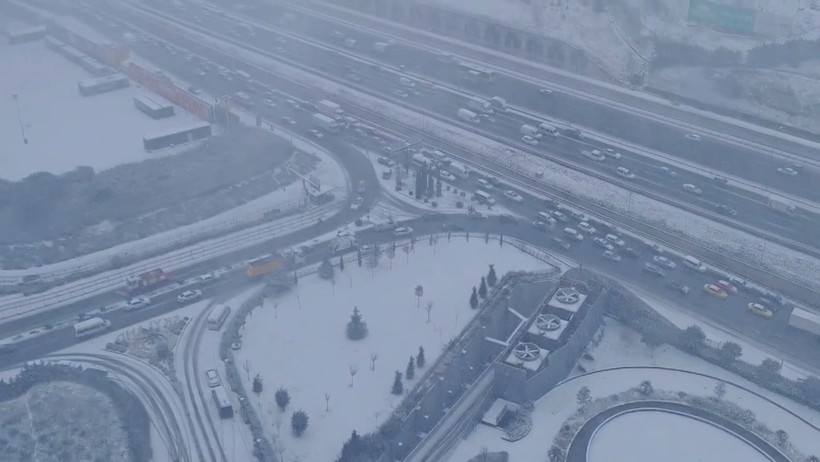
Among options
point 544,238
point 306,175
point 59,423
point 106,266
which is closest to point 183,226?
point 106,266

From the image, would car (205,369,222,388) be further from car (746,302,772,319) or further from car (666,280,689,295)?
car (746,302,772,319)

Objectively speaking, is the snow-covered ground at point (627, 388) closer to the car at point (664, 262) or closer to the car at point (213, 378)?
the car at point (664, 262)

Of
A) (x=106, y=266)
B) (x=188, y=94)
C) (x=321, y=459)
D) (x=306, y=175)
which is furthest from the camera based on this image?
(x=188, y=94)

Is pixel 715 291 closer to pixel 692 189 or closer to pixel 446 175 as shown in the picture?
pixel 692 189

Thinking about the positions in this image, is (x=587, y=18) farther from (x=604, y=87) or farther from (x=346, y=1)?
(x=346, y=1)

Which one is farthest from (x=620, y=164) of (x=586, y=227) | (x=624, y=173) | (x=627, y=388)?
(x=627, y=388)

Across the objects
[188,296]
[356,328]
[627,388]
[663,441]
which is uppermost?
[356,328]
